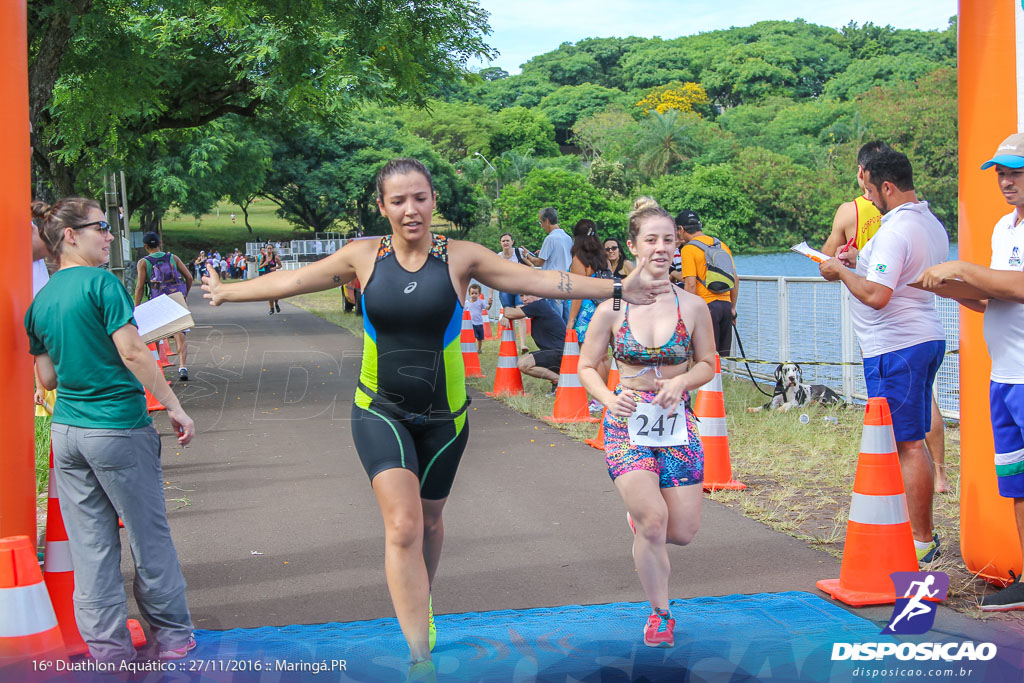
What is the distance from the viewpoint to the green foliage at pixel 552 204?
5412cm

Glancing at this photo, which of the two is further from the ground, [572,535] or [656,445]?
[656,445]

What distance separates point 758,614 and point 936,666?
0.86 metres

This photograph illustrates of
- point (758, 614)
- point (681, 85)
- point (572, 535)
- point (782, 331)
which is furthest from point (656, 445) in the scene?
point (681, 85)

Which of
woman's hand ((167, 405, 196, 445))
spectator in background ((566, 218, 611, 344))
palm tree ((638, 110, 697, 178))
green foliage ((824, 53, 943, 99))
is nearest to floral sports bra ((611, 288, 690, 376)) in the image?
woman's hand ((167, 405, 196, 445))

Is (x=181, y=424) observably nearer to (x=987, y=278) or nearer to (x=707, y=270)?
(x=987, y=278)

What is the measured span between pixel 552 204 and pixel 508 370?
1760 inches

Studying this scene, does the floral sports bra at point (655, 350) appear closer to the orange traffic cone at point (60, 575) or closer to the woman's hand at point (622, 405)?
the woman's hand at point (622, 405)

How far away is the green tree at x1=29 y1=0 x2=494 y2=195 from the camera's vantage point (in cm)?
1113

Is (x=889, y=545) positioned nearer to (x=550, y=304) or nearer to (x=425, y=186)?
(x=425, y=186)

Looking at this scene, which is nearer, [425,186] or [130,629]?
[425,186]

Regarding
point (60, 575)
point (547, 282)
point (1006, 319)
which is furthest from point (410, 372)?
point (1006, 319)

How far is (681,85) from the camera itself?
408ft

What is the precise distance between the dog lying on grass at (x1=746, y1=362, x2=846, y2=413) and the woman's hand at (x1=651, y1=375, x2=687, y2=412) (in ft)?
21.0

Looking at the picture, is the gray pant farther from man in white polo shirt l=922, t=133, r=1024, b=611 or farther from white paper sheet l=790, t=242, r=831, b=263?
man in white polo shirt l=922, t=133, r=1024, b=611
